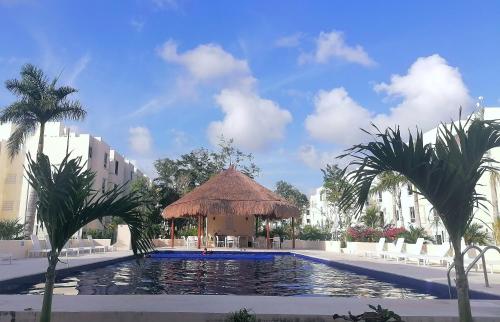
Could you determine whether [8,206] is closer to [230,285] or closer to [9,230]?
[9,230]

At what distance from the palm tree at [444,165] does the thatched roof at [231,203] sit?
19.6 m

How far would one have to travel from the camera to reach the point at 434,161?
417cm

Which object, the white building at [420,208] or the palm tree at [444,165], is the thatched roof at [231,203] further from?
the palm tree at [444,165]

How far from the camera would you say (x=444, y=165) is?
4.09m

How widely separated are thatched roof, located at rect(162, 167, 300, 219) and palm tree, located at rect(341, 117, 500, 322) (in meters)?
19.6

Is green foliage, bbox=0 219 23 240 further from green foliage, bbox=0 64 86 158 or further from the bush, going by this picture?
Result: the bush

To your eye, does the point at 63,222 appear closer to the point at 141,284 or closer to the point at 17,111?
the point at 141,284

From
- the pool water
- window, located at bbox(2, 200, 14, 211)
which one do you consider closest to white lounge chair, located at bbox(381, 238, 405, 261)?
the pool water

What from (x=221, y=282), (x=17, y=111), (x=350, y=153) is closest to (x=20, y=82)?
(x=17, y=111)

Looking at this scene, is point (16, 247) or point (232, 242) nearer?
point (16, 247)

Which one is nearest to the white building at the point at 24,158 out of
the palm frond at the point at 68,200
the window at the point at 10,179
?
the window at the point at 10,179

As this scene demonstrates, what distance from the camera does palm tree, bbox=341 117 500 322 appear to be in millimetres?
4109

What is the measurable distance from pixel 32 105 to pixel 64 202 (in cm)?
1927

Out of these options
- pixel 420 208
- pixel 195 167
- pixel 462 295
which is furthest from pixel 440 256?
pixel 195 167
